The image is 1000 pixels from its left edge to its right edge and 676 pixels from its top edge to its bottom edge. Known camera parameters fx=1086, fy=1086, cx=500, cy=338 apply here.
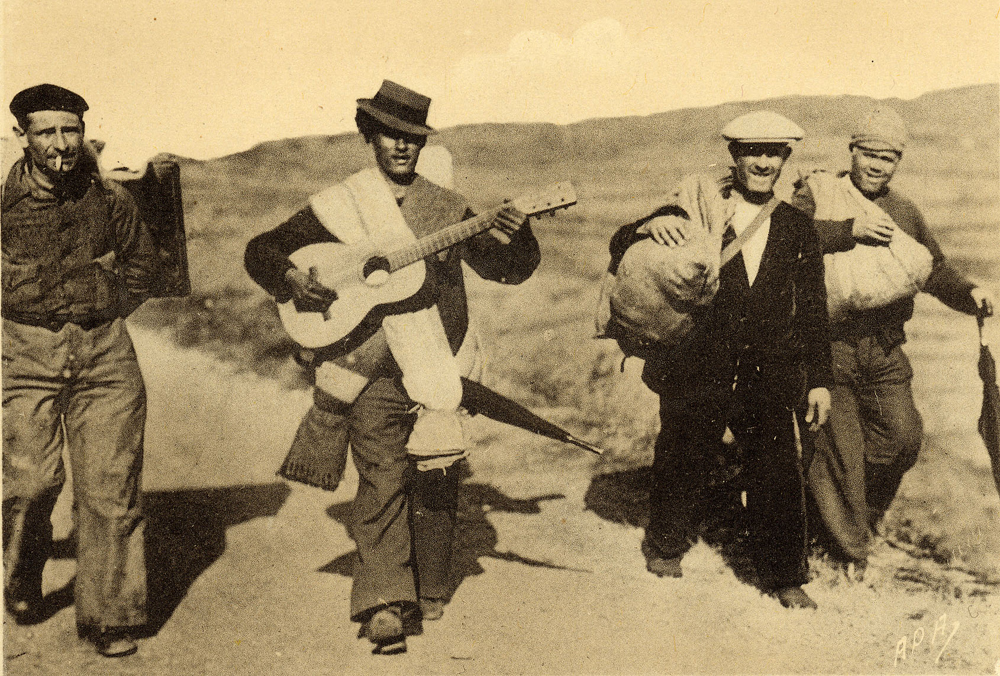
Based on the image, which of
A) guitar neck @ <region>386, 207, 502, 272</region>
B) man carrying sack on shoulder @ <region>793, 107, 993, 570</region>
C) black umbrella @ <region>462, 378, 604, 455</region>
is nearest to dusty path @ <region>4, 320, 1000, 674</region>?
man carrying sack on shoulder @ <region>793, 107, 993, 570</region>

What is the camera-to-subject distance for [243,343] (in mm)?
8312

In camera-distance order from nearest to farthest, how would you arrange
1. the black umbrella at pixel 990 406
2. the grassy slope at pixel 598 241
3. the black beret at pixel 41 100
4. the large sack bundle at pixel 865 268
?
1. the black beret at pixel 41 100
2. the large sack bundle at pixel 865 268
3. the black umbrella at pixel 990 406
4. the grassy slope at pixel 598 241

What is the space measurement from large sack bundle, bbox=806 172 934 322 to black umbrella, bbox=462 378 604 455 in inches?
56.3

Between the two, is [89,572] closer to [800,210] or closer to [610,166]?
[800,210]

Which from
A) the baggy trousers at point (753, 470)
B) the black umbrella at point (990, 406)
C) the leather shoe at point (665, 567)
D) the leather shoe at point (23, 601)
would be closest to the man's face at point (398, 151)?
the baggy trousers at point (753, 470)

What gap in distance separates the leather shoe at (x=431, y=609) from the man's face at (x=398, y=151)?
203 cm

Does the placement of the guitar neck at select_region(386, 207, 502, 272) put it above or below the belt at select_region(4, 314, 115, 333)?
above

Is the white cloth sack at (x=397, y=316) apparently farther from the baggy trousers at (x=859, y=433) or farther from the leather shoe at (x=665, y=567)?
the baggy trousers at (x=859, y=433)

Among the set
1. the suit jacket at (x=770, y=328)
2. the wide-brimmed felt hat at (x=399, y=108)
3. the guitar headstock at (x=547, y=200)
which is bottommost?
the suit jacket at (x=770, y=328)

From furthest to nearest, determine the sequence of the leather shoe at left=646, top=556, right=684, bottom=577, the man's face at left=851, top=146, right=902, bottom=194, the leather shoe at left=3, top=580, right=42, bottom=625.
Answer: the leather shoe at left=646, top=556, right=684, bottom=577
the man's face at left=851, top=146, right=902, bottom=194
the leather shoe at left=3, top=580, right=42, bottom=625

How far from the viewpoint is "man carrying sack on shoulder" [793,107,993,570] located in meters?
5.34

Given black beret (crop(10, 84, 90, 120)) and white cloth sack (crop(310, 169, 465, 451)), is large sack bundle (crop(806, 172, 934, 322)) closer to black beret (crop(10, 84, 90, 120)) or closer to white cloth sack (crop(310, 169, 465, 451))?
white cloth sack (crop(310, 169, 465, 451))

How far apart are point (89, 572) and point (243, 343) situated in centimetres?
355

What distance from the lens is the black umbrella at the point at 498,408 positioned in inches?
206
